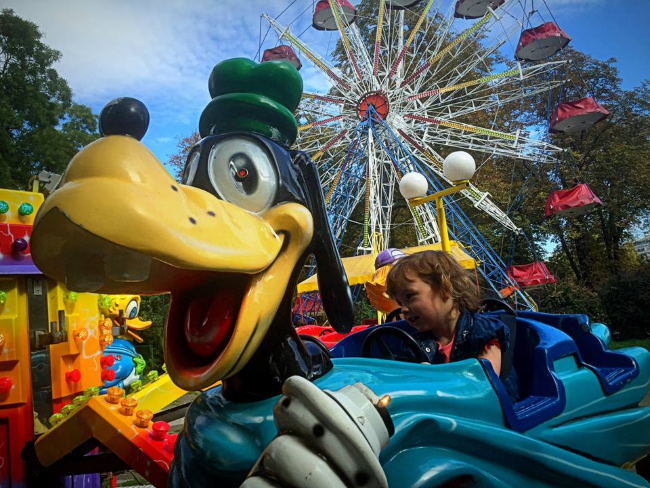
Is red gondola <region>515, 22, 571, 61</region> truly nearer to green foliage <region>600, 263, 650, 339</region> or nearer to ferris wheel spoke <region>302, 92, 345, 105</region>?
ferris wheel spoke <region>302, 92, 345, 105</region>

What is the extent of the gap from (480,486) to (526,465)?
0.13m

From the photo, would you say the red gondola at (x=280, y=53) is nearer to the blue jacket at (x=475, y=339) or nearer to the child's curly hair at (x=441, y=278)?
the child's curly hair at (x=441, y=278)

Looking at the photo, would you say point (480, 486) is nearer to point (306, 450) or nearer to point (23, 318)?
point (306, 450)

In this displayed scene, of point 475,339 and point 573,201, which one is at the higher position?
point 573,201

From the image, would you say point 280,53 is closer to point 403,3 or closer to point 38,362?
point 403,3

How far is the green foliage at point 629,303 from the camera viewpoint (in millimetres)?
10555

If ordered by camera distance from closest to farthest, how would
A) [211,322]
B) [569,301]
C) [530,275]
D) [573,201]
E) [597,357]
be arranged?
[211,322], [597,357], [573,201], [530,275], [569,301]

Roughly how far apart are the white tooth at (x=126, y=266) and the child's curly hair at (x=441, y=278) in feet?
2.86

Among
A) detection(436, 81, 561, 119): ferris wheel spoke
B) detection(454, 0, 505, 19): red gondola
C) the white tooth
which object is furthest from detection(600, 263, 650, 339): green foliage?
the white tooth

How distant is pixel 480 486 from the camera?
0.97m

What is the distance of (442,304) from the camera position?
1.47 meters

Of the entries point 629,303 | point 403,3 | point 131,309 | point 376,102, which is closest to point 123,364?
point 131,309

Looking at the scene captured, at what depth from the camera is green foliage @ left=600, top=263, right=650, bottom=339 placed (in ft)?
34.6

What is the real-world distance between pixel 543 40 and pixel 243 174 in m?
11.5
